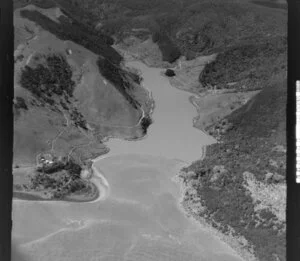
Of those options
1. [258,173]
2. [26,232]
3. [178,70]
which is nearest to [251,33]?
[178,70]

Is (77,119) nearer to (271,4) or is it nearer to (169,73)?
(169,73)

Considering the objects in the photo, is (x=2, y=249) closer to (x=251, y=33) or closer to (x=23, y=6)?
(x=23, y=6)

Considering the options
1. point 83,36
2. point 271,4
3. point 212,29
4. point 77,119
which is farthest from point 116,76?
point 271,4

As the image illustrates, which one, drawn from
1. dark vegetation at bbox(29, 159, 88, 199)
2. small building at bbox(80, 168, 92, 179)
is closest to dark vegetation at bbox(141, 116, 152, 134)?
small building at bbox(80, 168, 92, 179)

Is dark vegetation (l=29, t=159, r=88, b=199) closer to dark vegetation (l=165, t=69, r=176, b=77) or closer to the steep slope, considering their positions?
the steep slope

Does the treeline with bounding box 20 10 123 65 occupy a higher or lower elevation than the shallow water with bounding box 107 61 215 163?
higher

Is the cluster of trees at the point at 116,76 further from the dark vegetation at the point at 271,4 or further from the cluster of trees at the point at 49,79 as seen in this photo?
the dark vegetation at the point at 271,4

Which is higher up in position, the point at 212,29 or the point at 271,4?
the point at 271,4
